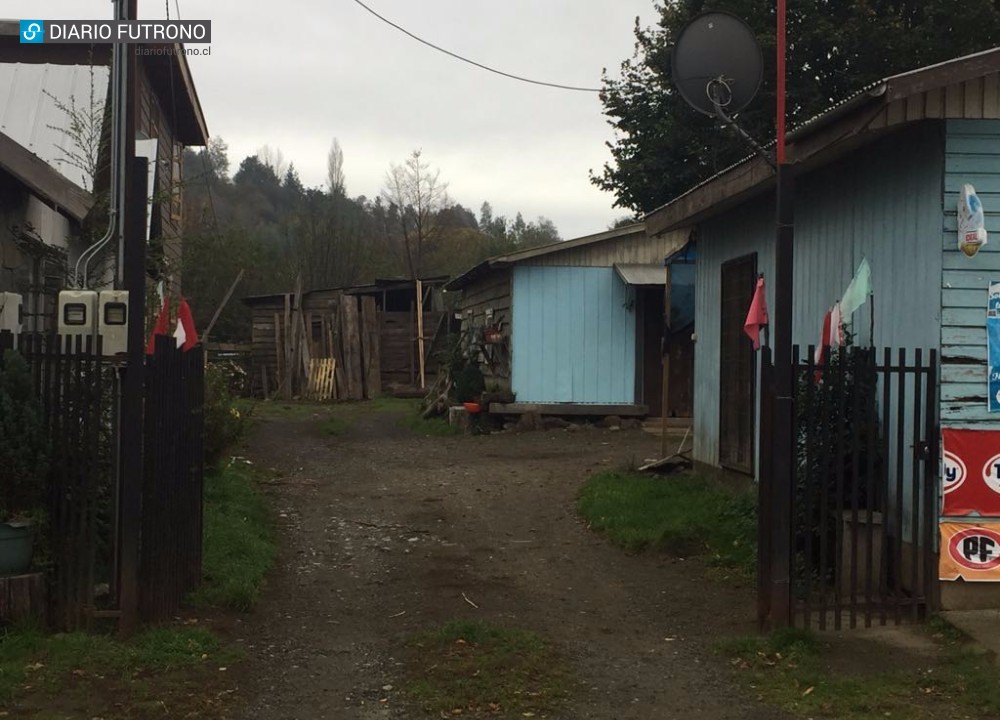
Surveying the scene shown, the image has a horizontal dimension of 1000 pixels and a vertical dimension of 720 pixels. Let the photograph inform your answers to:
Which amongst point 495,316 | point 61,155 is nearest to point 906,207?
point 61,155

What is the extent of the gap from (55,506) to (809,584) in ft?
14.7

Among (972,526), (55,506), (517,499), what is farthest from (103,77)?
(972,526)

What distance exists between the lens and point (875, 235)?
7098mm

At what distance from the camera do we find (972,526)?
6223 millimetres

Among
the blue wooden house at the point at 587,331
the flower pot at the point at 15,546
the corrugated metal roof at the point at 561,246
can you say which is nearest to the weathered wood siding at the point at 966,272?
the flower pot at the point at 15,546

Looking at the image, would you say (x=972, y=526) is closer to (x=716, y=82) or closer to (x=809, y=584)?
(x=809, y=584)

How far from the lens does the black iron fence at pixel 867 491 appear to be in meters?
5.92

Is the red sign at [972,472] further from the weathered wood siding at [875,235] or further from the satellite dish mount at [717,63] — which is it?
the satellite dish mount at [717,63]

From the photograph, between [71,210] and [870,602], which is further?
[71,210]

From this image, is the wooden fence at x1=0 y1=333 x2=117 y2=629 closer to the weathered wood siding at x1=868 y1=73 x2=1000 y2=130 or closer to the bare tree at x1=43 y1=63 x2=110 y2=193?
the bare tree at x1=43 y1=63 x2=110 y2=193

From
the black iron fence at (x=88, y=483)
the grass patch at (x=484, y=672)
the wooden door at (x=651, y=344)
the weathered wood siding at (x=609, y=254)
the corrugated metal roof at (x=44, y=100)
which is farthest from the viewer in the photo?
the wooden door at (x=651, y=344)

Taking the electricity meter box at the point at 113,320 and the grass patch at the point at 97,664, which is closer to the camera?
the grass patch at the point at 97,664

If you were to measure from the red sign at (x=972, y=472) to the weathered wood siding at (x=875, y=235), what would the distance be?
632mm

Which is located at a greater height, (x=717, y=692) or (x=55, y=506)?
(x=55, y=506)
